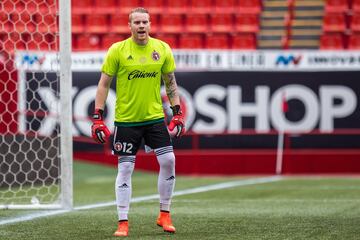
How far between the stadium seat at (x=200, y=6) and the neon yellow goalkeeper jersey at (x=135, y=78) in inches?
500

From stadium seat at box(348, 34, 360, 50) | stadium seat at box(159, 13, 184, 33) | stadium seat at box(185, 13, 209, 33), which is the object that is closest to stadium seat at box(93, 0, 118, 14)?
stadium seat at box(159, 13, 184, 33)

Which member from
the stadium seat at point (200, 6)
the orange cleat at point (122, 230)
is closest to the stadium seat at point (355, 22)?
the stadium seat at point (200, 6)

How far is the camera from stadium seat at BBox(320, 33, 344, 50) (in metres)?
19.8

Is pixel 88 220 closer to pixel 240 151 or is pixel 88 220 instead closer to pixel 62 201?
pixel 62 201

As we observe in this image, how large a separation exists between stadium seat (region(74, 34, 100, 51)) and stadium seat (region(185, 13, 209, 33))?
2011mm

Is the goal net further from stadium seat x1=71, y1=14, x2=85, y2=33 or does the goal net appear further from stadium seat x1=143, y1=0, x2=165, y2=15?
stadium seat x1=143, y1=0, x2=165, y2=15

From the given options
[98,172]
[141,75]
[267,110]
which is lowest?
[98,172]

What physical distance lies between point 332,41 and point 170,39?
11.4ft

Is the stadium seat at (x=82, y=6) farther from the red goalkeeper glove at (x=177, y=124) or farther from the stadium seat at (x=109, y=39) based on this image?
the red goalkeeper glove at (x=177, y=124)

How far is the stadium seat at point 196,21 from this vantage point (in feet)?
65.7

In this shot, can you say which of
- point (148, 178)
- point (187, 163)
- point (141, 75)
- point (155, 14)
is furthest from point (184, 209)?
point (155, 14)

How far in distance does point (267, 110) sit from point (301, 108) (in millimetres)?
674

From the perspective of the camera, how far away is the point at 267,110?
1794cm

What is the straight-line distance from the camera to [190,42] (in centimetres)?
1978
